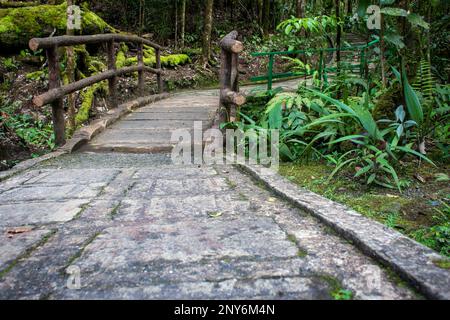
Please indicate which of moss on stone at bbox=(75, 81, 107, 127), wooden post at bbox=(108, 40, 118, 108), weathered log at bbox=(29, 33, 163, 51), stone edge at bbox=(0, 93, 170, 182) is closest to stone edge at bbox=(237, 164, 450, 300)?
stone edge at bbox=(0, 93, 170, 182)

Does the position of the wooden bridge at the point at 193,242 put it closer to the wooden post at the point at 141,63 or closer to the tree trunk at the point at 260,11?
the wooden post at the point at 141,63

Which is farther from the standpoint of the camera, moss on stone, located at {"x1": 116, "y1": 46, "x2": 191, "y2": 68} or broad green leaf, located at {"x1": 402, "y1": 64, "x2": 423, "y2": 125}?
moss on stone, located at {"x1": 116, "y1": 46, "x2": 191, "y2": 68}

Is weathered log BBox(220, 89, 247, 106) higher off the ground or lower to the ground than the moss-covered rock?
lower

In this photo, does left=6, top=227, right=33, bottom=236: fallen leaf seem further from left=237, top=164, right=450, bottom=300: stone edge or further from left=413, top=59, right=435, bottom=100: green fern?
left=413, top=59, right=435, bottom=100: green fern

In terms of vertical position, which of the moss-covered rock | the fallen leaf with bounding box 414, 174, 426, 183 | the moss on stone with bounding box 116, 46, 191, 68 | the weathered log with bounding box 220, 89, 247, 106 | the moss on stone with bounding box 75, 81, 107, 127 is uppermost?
the moss-covered rock

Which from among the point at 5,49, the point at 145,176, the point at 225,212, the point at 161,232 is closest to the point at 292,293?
Result: the point at 161,232

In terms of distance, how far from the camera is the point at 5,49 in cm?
762

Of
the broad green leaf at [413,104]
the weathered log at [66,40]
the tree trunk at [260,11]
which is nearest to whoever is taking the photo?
the broad green leaf at [413,104]

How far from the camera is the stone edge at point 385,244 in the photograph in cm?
118

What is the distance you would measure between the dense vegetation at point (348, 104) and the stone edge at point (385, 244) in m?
0.21

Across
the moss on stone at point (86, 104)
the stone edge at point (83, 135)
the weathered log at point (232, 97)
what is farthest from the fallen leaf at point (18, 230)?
the moss on stone at point (86, 104)

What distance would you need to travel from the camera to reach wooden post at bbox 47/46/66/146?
3.63 metres

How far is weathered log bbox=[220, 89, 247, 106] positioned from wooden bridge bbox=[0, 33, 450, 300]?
88 cm

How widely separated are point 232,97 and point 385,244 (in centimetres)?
242
